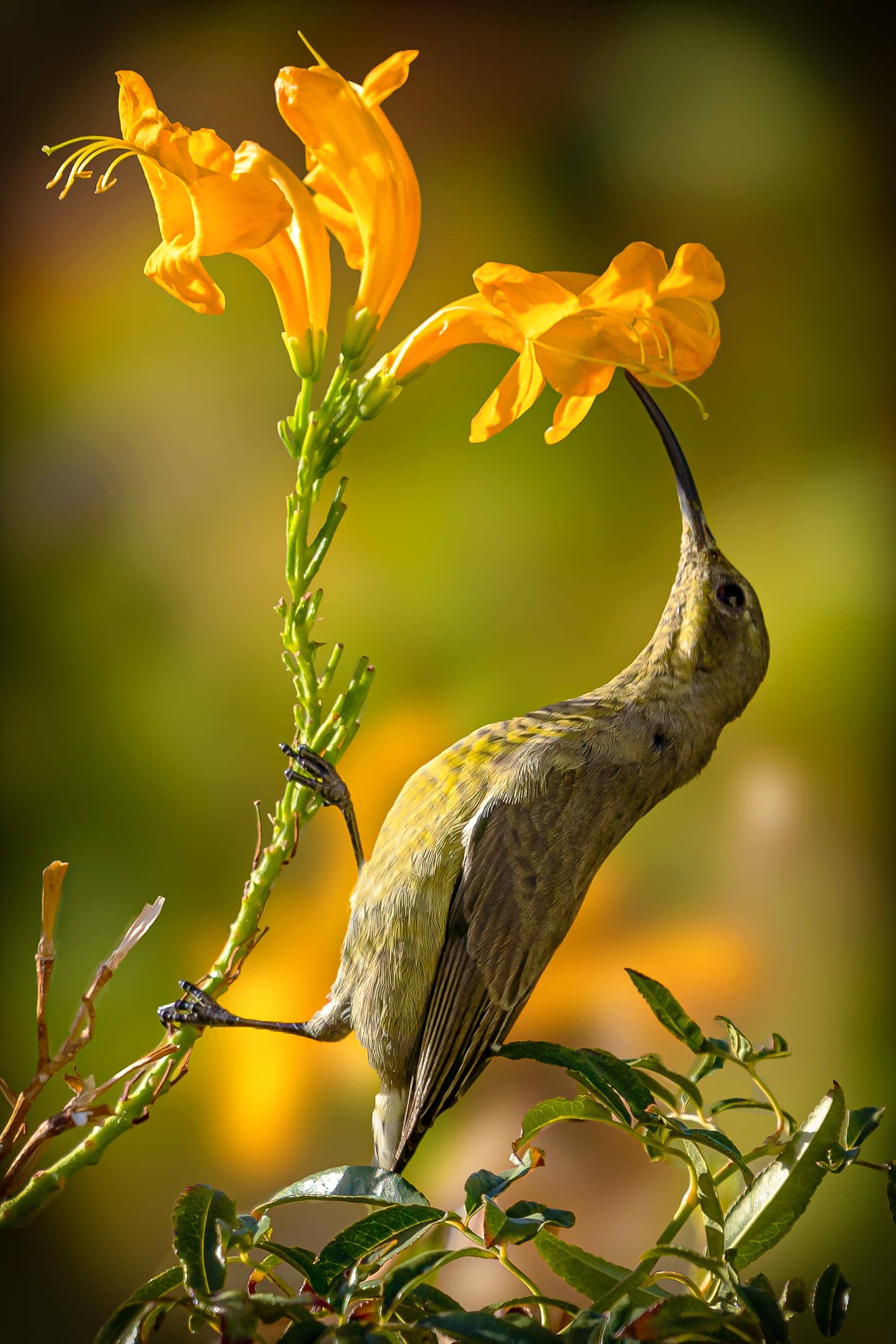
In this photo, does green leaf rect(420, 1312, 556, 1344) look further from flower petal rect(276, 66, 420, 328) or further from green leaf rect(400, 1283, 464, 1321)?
flower petal rect(276, 66, 420, 328)

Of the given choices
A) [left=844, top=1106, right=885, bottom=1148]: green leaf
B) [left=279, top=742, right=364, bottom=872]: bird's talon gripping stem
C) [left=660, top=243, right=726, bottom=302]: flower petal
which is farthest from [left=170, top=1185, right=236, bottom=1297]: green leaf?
[left=660, top=243, right=726, bottom=302]: flower petal

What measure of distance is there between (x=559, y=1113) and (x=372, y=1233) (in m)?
0.14

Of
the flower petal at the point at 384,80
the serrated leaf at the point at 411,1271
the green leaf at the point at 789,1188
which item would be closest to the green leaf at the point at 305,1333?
the serrated leaf at the point at 411,1271

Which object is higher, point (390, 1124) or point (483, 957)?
point (483, 957)

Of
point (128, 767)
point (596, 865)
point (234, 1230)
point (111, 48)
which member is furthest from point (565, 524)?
point (234, 1230)

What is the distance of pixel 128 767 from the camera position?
1.08m

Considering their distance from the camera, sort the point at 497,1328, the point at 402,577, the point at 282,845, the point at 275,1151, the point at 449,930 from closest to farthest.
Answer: the point at 497,1328 → the point at 282,845 → the point at 449,930 → the point at 275,1151 → the point at 402,577

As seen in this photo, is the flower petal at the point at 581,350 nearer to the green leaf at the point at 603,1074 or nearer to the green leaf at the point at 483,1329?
the green leaf at the point at 603,1074

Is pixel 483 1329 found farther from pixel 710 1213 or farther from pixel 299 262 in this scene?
pixel 299 262

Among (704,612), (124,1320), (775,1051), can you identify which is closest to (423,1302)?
(124,1320)

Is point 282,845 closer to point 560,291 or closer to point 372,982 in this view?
point 372,982

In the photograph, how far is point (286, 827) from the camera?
0.65 meters

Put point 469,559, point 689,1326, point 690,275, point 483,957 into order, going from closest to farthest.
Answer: point 689,1326 < point 690,275 < point 483,957 < point 469,559

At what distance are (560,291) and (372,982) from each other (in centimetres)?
53
